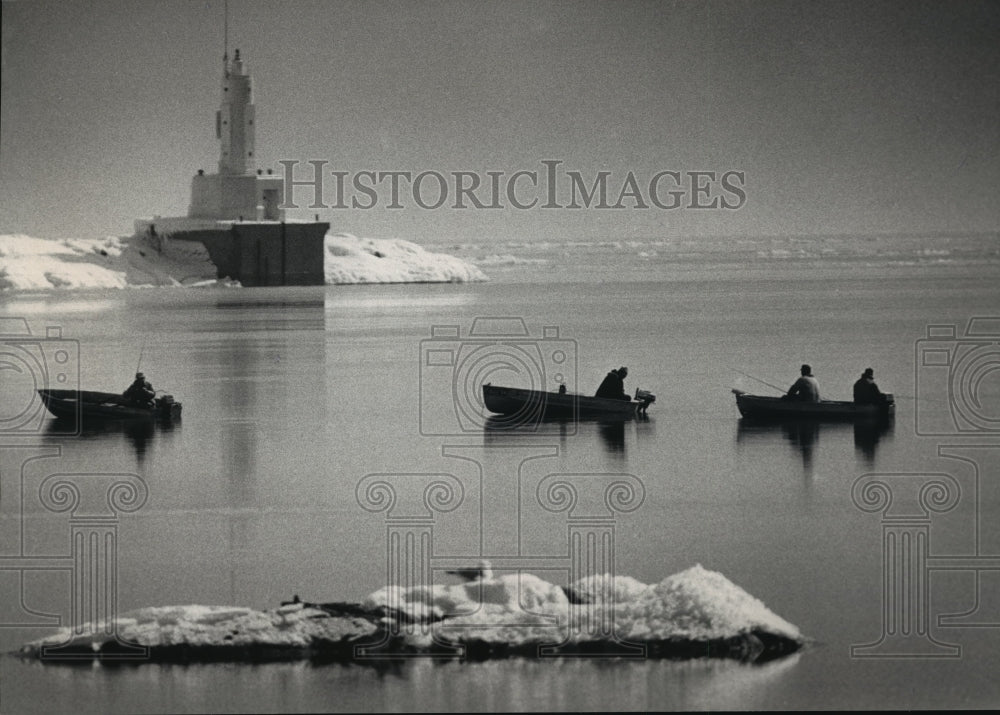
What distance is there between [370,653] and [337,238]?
13.3 ft

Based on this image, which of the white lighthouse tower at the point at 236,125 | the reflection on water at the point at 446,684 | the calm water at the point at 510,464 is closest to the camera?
the reflection on water at the point at 446,684

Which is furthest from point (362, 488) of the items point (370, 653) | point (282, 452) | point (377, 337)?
point (377, 337)

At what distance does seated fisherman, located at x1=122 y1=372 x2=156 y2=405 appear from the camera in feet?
48.6

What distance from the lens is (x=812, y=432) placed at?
48.2ft

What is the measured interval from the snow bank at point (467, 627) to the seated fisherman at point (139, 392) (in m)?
3.82

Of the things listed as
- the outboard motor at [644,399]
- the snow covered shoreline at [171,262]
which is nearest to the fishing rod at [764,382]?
the outboard motor at [644,399]

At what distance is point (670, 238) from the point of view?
14.2m

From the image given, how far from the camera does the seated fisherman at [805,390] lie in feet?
49.3

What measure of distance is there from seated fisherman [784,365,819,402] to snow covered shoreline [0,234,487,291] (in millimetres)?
2608

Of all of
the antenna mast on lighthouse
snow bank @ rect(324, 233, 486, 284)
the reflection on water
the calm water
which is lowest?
the reflection on water

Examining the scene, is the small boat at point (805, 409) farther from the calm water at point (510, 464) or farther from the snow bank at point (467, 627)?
the snow bank at point (467, 627)

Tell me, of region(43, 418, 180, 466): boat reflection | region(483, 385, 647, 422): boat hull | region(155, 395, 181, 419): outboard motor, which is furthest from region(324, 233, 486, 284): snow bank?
region(43, 418, 180, 466): boat reflection

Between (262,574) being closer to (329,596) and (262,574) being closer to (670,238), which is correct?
(329,596)

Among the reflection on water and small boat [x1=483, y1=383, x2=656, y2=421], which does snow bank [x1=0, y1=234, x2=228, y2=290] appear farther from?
the reflection on water
